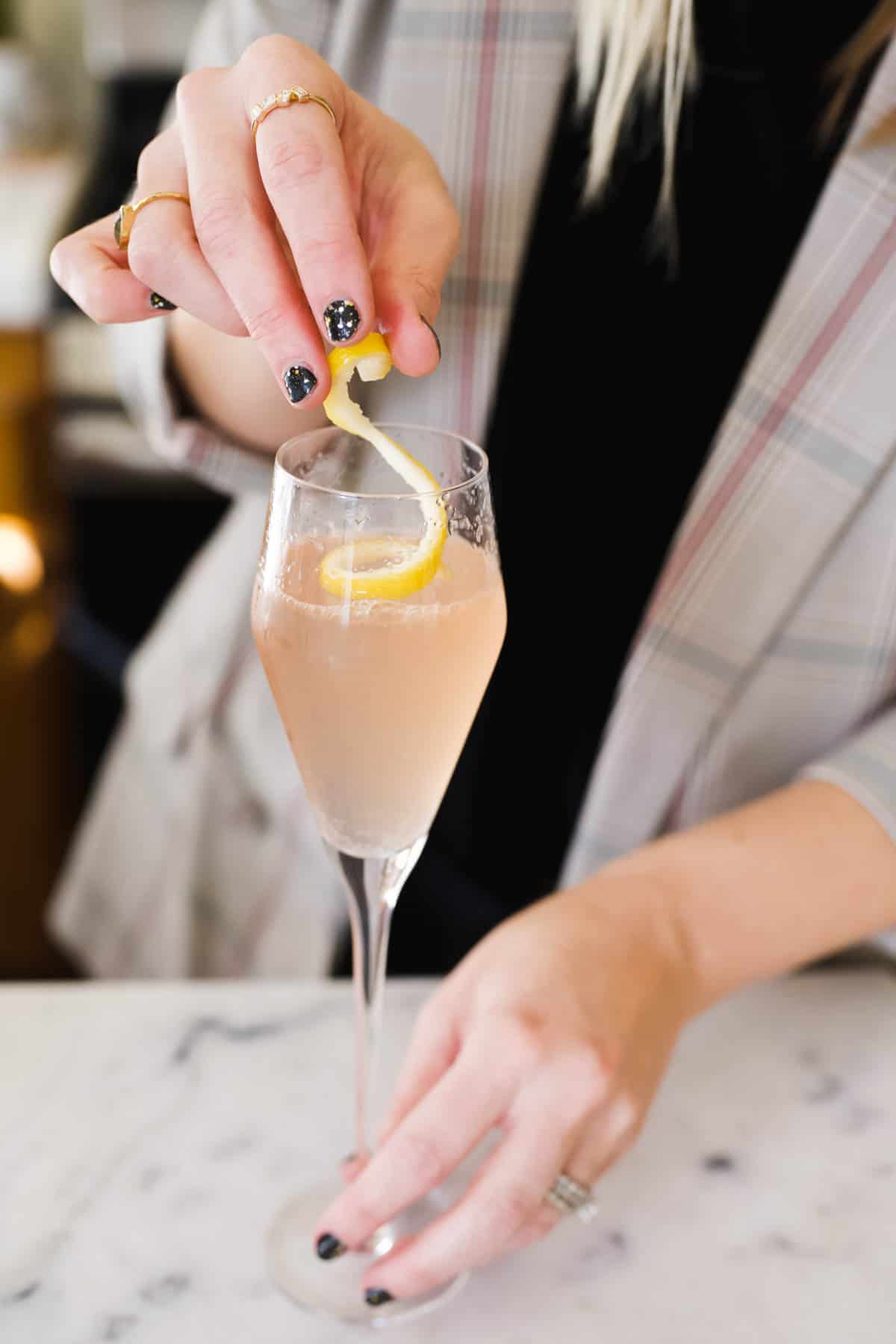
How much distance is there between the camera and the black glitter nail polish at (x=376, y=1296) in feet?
1.75

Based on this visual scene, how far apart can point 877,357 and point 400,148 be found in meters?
0.35

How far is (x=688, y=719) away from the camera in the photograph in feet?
2.72

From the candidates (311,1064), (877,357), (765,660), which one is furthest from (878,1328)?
(877,357)

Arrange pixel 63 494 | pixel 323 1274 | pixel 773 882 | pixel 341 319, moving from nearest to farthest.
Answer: pixel 341 319 → pixel 323 1274 → pixel 773 882 → pixel 63 494

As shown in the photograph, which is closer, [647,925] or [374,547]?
[374,547]

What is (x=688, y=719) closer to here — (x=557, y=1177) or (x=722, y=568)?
(x=722, y=568)

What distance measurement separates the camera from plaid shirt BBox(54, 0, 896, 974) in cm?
74

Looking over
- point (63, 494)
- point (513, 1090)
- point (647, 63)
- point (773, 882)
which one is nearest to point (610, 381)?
point (647, 63)

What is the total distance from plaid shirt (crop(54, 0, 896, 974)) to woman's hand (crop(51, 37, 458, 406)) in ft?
1.02

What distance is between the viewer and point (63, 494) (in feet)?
6.21

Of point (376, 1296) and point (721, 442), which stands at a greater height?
point (721, 442)

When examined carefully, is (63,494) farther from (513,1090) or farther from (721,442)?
(513,1090)

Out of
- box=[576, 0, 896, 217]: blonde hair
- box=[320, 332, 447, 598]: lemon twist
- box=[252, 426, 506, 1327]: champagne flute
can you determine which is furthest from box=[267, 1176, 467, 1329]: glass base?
box=[576, 0, 896, 217]: blonde hair

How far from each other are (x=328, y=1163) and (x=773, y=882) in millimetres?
277
